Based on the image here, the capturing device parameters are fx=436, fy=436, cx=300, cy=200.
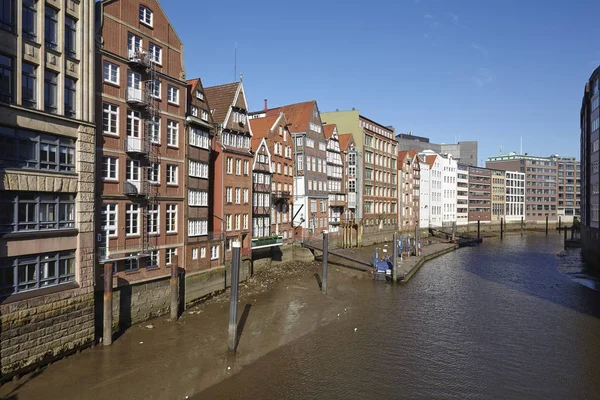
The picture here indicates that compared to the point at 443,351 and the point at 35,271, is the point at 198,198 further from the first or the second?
the point at 443,351

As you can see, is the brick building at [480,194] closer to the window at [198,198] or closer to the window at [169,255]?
the window at [198,198]

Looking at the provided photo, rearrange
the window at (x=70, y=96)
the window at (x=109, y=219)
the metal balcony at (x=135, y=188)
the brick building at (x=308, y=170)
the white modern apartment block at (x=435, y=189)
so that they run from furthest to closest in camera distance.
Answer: the white modern apartment block at (x=435, y=189) < the brick building at (x=308, y=170) < the metal balcony at (x=135, y=188) < the window at (x=109, y=219) < the window at (x=70, y=96)

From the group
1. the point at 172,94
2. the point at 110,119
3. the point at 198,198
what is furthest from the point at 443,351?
the point at 172,94

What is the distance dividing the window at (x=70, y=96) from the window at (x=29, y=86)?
1.87 metres

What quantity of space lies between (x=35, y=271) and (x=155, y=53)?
17.1 m

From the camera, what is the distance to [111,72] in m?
27.6

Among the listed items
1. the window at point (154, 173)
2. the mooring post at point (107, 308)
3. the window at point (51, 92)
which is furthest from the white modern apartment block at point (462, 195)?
the window at point (51, 92)

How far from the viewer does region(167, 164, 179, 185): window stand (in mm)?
32562

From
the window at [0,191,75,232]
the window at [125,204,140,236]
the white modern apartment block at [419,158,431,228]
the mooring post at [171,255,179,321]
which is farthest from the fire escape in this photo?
the white modern apartment block at [419,158,431,228]

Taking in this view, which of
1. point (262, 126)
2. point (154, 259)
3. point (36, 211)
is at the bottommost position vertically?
point (154, 259)

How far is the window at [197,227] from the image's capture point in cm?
3481

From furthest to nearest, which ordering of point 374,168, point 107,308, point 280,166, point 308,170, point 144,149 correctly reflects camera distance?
point 374,168, point 308,170, point 280,166, point 144,149, point 107,308

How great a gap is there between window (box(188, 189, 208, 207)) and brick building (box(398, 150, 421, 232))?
65809 millimetres

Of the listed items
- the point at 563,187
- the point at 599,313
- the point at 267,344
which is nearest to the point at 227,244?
the point at 267,344
